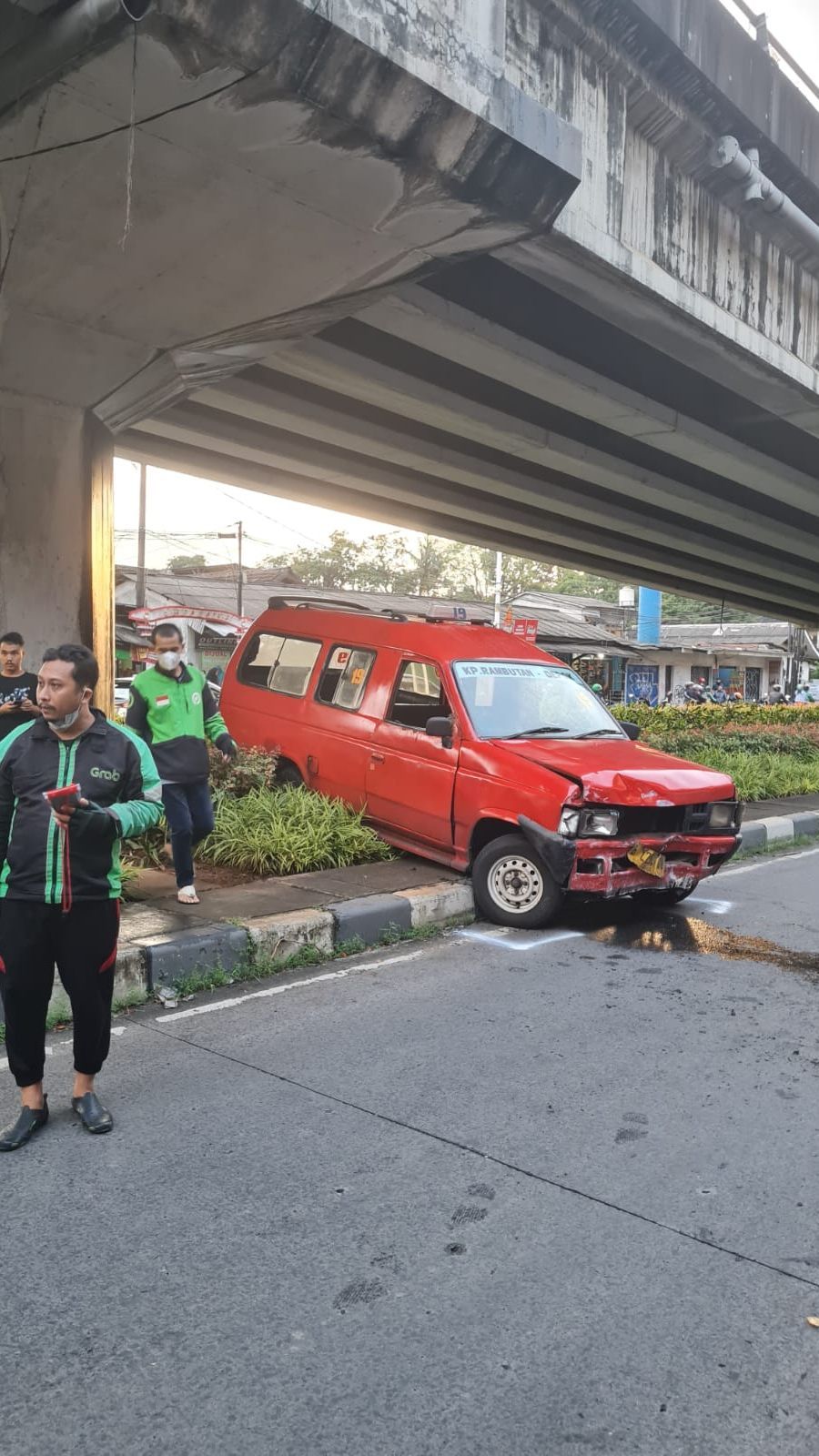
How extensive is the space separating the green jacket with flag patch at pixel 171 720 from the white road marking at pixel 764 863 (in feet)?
15.7

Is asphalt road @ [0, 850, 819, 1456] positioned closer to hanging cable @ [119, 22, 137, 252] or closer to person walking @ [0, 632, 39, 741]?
person walking @ [0, 632, 39, 741]

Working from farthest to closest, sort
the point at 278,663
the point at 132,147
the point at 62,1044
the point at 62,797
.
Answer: the point at 278,663 → the point at 132,147 → the point at 62,1044 → the point at 62,797

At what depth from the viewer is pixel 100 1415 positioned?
227 cm

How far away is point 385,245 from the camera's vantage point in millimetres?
6117

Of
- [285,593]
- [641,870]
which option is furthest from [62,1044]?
[285,593]

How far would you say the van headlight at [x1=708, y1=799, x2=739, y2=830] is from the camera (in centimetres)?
682

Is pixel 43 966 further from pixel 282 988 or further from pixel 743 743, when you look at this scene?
pixel 743 743

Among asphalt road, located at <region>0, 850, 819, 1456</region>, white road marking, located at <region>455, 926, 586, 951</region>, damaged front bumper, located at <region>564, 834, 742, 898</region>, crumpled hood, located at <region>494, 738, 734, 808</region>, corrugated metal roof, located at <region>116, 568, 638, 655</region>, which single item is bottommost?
white road marking, located at <region>455, 926, 586, 951</region>

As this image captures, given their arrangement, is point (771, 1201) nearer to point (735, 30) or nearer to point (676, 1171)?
point (676, 1171)

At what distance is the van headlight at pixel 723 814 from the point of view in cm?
682

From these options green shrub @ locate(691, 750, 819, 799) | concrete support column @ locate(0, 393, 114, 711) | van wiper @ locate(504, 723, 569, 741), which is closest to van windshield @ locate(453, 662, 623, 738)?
van wiper @ locate(504, 723, 569, 741)

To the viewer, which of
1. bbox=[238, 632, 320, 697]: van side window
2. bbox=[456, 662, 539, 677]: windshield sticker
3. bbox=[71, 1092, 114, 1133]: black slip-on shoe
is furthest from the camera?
bbox=[238, 632, 320, 697]: van side window

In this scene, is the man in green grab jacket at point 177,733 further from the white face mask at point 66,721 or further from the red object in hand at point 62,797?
the red object in hand at point 62,797

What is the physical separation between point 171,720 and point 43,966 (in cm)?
279
